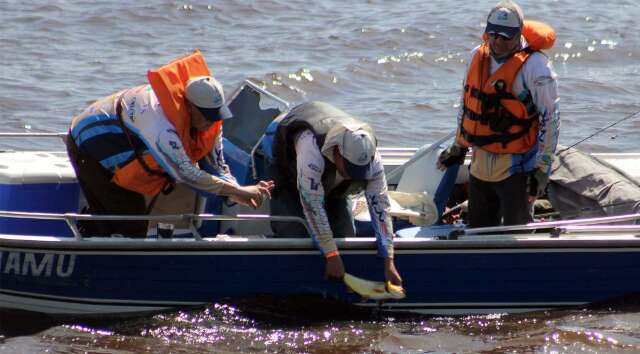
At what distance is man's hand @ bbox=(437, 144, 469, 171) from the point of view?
6.99 meters

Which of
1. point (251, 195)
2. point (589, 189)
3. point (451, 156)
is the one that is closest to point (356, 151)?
point (251, 195)

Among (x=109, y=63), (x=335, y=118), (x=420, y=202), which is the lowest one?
(x=109, y=63)

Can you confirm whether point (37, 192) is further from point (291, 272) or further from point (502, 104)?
point (502, 104)

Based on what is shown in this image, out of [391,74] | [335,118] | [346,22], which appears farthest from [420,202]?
[346,22]

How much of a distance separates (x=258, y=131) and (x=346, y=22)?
8.87 meters

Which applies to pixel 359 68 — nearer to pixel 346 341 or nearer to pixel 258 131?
pixel 258 131

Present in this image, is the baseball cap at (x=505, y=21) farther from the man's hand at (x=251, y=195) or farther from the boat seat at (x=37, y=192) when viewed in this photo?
the boat seat at (x=37, y=192)

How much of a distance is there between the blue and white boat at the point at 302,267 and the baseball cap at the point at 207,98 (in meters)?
0.49

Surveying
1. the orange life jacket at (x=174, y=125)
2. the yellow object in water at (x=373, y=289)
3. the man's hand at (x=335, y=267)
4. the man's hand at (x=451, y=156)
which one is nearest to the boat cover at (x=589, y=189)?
the man's hand at (x=451, y=156)

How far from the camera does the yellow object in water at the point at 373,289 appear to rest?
21.4 feet

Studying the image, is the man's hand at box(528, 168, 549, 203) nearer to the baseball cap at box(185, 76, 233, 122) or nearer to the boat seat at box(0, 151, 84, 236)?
the baseball cap at box(185, 76, 233, 122)

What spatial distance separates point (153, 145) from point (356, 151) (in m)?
1.11

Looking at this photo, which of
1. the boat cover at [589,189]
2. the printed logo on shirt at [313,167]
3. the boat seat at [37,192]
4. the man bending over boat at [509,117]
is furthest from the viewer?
the boat seat at [37,192]

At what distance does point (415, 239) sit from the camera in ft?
21.6
